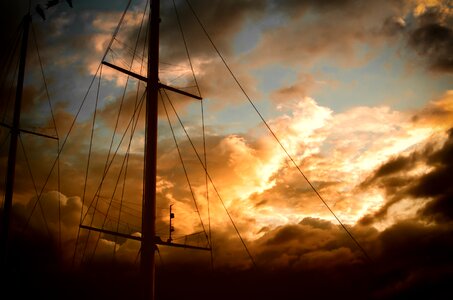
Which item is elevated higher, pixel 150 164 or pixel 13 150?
pixel 13 150

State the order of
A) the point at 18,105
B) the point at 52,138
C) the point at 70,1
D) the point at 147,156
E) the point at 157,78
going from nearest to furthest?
1. the point at 147,156
2. the point at 157,78
3. the point at 70,1
4. the point at 18,105
5. the point at 52,138

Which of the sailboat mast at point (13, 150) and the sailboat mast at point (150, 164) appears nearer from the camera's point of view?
the sailboat mast at point (150, 164)

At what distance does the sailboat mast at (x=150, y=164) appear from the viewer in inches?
590

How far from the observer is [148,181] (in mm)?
16047

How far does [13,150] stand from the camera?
24703 mm

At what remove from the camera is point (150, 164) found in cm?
1627

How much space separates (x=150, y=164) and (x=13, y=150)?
1362 centimetres

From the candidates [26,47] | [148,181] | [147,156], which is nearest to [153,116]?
[147,156]

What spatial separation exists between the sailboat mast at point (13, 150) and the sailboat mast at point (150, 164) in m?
11.5

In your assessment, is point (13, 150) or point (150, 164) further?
point (13, 150)

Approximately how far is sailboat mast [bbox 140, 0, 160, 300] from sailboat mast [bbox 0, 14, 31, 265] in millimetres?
11450

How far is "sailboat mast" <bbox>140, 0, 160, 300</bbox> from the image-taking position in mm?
14992

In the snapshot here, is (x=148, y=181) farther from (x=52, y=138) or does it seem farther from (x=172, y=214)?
(x=52, y=138)

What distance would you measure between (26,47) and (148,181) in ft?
59.9
